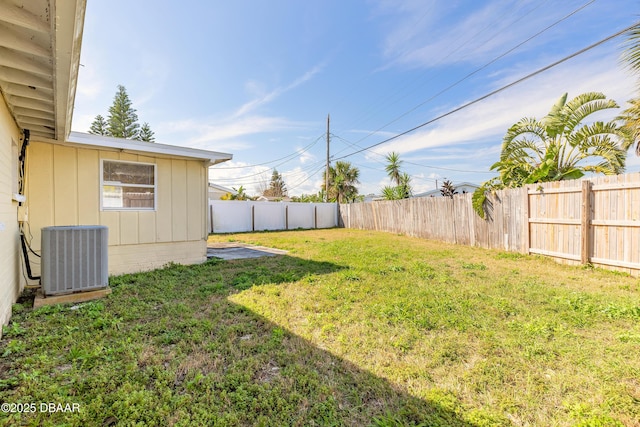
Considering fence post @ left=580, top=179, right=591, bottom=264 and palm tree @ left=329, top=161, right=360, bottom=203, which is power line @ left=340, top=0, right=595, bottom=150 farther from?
palm tree @ left=329, top=161, right=360, bottom=203

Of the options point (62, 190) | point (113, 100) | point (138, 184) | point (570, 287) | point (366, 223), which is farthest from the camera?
point (113, 100)

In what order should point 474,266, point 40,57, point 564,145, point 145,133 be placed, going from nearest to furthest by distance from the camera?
point 40,57, point 474,266, point 564,145, point 145,133

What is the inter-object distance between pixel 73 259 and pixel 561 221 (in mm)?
8422

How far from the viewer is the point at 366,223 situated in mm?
14688

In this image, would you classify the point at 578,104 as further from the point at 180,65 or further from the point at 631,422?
the point at 180,65

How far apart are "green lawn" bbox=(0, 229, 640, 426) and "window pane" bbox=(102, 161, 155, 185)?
6.94 ft

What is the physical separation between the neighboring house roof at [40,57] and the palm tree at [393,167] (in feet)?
58.2

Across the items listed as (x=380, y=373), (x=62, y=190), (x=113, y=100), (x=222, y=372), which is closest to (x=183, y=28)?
(x=62, y=190)

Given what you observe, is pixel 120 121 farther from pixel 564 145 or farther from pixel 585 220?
pixel 585 220

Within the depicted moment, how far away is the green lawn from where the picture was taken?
1.66m

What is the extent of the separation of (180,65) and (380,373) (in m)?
9.90

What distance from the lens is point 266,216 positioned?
50.0 feet

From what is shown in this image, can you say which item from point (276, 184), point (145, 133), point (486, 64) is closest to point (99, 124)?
point (145, 133)

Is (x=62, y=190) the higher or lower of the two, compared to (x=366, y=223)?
higher
